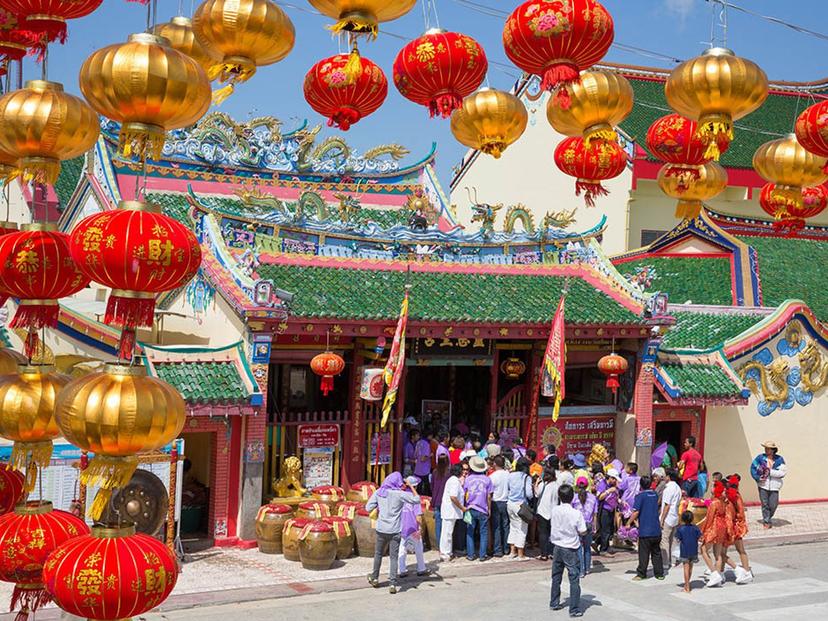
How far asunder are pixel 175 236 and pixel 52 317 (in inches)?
44.2

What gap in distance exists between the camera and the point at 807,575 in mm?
14711

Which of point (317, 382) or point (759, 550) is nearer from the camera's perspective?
point (759, 550)

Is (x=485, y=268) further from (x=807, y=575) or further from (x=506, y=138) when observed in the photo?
(x=506, y=138)

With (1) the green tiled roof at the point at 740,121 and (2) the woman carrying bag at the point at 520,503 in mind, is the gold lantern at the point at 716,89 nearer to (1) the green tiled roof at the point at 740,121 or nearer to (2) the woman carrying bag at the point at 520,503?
(2) the woman carrying bag at the point at 520,503

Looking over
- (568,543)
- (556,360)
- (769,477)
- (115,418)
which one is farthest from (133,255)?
(769,477)

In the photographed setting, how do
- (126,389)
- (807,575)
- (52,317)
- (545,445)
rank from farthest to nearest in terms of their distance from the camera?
(545,445), (807,575), (52,317), (126,389)

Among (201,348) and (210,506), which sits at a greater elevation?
(201,348)

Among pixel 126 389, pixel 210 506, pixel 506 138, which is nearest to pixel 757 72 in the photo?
pixel 506 138

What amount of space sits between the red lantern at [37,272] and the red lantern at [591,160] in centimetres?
332

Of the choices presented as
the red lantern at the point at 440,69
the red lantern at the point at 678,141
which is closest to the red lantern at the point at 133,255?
the red lantern at the point at 440,69

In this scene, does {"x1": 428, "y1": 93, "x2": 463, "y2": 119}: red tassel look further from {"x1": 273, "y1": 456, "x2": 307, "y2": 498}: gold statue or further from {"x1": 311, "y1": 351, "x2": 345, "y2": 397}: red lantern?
{"x1": 273, "y1": 456, "x2": 307, "y2": 498}: gold statue

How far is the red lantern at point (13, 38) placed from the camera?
567 cm

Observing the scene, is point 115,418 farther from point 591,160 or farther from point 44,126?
point 591,160

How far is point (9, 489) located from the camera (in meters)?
5.62
